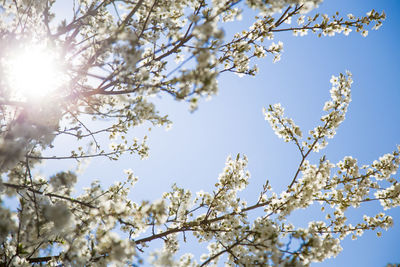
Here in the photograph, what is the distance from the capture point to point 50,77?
422cm

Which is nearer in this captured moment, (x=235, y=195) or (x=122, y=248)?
(x=122, y=248)

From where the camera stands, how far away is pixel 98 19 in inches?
226

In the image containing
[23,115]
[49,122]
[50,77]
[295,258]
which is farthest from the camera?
[50,77]

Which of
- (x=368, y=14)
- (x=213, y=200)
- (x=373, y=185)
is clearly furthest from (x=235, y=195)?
(x=368, y=14)

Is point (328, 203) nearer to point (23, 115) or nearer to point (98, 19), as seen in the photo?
point (23, 115)

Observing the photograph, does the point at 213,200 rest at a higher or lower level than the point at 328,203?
higher

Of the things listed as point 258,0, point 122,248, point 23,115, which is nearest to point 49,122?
point 23,115

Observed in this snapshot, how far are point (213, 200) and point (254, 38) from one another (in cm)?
378

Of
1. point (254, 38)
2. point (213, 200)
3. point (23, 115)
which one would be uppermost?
point (254, 38)

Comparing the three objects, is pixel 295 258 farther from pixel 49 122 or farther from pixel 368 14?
pixel 368 14

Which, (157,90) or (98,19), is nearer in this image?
(157,90)

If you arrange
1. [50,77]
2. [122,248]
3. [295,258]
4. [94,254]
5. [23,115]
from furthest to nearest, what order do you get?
[50,77], [23,115], [94,254], [295,258], [122,248]

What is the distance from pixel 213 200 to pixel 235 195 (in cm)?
58

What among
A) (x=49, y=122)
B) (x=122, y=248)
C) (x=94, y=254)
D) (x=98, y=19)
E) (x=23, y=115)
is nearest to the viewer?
(x=122, y=248)
